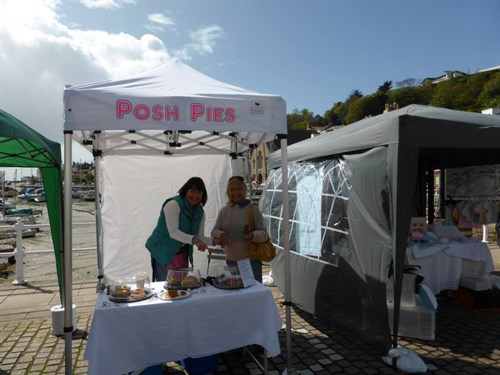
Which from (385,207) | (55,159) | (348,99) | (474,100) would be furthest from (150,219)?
(348,99)

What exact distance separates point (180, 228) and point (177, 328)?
3.49 ft

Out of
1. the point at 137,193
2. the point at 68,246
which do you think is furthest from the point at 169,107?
the point at 137,193

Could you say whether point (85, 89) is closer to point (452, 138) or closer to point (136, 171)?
point (136, 171)

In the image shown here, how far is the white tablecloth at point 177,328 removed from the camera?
2.44 metres

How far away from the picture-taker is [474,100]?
81.9 metres

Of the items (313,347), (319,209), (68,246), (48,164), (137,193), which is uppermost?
(48,164)

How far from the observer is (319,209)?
488 centimetres

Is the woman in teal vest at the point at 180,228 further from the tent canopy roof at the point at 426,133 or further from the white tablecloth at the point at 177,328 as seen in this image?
the tent canopy roof at the point at 426,133

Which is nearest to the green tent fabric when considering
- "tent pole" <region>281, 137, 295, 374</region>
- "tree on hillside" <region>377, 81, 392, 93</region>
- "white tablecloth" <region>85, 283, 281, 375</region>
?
"white tablecloth" <region>85, 283, 281, 375</region>

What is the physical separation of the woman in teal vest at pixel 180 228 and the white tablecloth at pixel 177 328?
2.11 ft

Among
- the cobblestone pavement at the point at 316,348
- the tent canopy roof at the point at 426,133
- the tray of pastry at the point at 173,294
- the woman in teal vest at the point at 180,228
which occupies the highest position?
the tent canopy roof at the point at 426,133

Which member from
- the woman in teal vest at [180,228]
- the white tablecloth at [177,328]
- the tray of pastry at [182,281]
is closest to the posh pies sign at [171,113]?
the woman in teal vest at [180,228]

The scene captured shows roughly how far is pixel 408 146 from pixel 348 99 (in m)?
119

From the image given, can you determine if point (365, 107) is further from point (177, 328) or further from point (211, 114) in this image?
point (177, 328)
